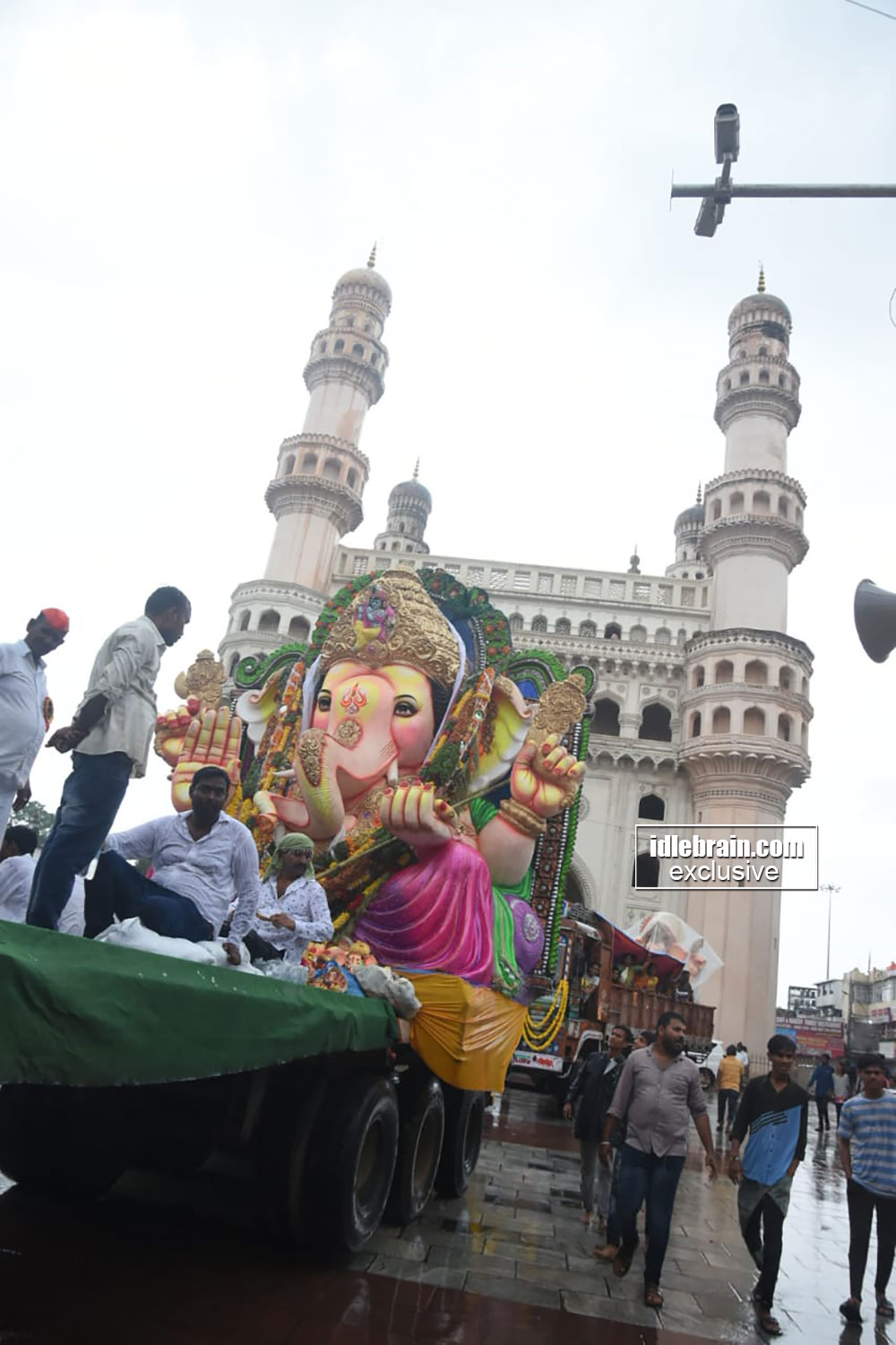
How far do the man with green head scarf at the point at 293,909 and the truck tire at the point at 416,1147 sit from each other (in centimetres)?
135

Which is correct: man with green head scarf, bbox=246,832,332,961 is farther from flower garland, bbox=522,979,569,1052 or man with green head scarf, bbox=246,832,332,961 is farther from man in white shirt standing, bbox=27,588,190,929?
flower garland, bbox=522,979,569,1052

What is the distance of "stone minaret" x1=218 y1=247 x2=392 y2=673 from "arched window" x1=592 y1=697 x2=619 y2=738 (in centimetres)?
1188

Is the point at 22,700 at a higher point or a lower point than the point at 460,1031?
higher

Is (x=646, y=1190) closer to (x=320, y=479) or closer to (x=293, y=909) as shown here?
(x=293, y=909)

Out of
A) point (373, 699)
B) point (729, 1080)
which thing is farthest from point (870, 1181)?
point (729, 1080)

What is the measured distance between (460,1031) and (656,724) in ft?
110

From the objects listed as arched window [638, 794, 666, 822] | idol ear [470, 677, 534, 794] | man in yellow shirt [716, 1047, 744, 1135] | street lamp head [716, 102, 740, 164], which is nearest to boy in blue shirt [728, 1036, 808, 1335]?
idol ear [470, 677, 534, 794]

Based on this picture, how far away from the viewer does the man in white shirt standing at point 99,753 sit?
4.25 metres

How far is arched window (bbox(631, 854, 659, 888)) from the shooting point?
35.1m

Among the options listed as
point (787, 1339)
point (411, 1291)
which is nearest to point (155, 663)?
point (411, 1291)

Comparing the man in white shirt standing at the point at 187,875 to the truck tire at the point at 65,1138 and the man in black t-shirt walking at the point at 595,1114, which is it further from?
the man in black t-shirt walking at the point at 595,1114

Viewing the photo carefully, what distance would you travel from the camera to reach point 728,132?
640cm

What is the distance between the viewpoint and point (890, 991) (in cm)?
6347

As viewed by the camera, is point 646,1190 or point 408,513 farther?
point 408,513
